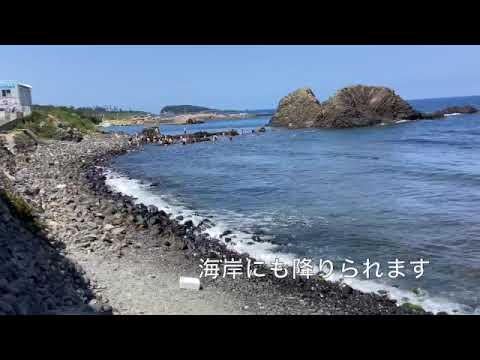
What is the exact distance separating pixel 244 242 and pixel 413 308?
541 centimetres

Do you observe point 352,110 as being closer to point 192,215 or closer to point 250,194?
point 250,194

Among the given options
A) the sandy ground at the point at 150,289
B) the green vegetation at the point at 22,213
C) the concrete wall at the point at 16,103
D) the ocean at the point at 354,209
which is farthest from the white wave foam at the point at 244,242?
the concrete wall at the point at 16,103

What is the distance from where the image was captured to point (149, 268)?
31.1 feet

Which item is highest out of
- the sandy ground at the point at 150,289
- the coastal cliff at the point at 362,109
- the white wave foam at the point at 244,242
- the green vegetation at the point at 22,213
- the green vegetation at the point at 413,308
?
the coastal cliff at the point at 362,109

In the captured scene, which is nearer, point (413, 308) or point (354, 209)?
point (413, 308)

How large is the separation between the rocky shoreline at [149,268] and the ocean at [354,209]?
37.6 inches

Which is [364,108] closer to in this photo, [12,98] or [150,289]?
[12,98]

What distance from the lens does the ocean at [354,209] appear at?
9695mm

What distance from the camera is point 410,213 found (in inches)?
576

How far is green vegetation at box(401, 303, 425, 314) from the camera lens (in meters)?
7.94

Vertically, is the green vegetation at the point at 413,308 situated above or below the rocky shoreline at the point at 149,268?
below

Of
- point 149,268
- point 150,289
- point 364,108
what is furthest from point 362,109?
point 150,289

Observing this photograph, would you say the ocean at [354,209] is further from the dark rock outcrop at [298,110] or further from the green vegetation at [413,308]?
the dark rock outcrop at [298,110]
